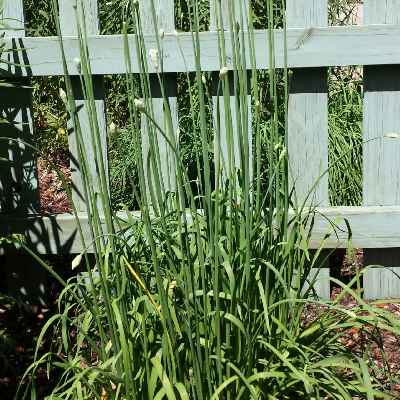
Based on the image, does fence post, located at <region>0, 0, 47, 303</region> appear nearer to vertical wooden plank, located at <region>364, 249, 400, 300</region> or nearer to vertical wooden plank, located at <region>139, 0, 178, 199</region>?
vertical wooden plank, located at <region>139, 0, 178, 199</region>

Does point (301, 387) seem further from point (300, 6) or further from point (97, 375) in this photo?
point (300, 6)

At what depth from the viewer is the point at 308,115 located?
343 centimetres

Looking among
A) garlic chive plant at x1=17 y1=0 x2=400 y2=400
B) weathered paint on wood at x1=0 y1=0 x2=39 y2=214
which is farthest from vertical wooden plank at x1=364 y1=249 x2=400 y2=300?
weathered paint on wood at x1=0 y1=0 x2=39 y2=214

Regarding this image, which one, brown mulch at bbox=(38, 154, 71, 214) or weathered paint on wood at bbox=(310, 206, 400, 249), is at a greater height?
weathered paint on wood at bbox=(310, 206, 400, 249)

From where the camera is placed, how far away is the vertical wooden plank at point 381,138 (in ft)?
11.0

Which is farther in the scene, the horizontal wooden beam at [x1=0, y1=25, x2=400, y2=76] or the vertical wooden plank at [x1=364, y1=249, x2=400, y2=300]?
the vertical wooden plank at [x1=364, y1=249, x2=400, y2=300]

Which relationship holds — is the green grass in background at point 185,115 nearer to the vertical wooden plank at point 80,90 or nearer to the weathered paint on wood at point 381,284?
the vertical wooden plank at point 80,90

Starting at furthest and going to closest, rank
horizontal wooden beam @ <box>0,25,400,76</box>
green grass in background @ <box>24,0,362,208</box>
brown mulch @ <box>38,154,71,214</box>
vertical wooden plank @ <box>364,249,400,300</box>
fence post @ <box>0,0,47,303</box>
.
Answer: brown mulch @ <box>38,154,71,214</box> < green grass in background @ <box>24,0,362,208</box> < vertical wooden plank @ <box>364,249,400,300</box> < fence post @ <box>0,0,47,303</box> < horizontal wooden beam @ <box>0,25,400,76</box>

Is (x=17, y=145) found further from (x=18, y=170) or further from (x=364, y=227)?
(x=364, y=227)

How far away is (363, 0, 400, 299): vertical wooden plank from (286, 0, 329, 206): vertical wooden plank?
0.63 ft

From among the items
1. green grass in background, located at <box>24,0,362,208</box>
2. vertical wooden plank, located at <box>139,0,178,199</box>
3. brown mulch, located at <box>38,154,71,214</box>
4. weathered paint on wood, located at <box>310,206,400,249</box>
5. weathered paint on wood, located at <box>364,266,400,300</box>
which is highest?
vertical wooden plank, located at <box>139,0,178,199</box>

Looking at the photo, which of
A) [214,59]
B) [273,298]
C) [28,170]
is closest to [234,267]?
[273,298]

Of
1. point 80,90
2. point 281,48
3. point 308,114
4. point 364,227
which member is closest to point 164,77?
point 80,90

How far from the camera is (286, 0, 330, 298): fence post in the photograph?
333 centimetres
